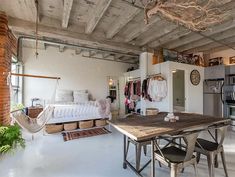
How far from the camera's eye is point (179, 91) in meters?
5.86

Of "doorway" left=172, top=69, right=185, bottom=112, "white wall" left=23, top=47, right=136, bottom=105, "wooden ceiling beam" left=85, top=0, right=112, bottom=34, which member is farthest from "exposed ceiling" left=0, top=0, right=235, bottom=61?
"white wall" left=23, top=47, right=136, bottom=105

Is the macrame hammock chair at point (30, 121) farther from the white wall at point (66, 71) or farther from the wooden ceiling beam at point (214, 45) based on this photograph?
the wooden ceiling beam at point (214, 45)

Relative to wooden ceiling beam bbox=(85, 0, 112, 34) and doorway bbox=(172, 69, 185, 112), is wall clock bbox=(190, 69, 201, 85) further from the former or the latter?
wooden ceiling beam bbox=(85, 0, 112, 34)

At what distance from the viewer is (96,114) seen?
16.6ft

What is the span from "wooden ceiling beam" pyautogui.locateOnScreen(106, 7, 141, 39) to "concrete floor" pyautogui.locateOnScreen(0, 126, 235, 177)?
2741 millimetres

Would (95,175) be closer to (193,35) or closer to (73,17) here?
(73,17)

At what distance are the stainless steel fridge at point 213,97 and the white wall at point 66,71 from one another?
372 centimetres

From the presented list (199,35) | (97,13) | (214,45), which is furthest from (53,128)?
(214,45)

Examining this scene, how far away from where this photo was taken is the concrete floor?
237 centimetres

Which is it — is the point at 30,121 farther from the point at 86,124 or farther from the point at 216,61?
the point at 216,61

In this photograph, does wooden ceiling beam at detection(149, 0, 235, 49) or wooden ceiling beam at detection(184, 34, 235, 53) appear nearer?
wooden ceiling beam at detection(149, 0, 235, 49)

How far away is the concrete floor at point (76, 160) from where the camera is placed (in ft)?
7.79

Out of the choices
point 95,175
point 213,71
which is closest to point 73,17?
point 95,175

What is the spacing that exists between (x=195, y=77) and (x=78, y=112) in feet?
13.4
